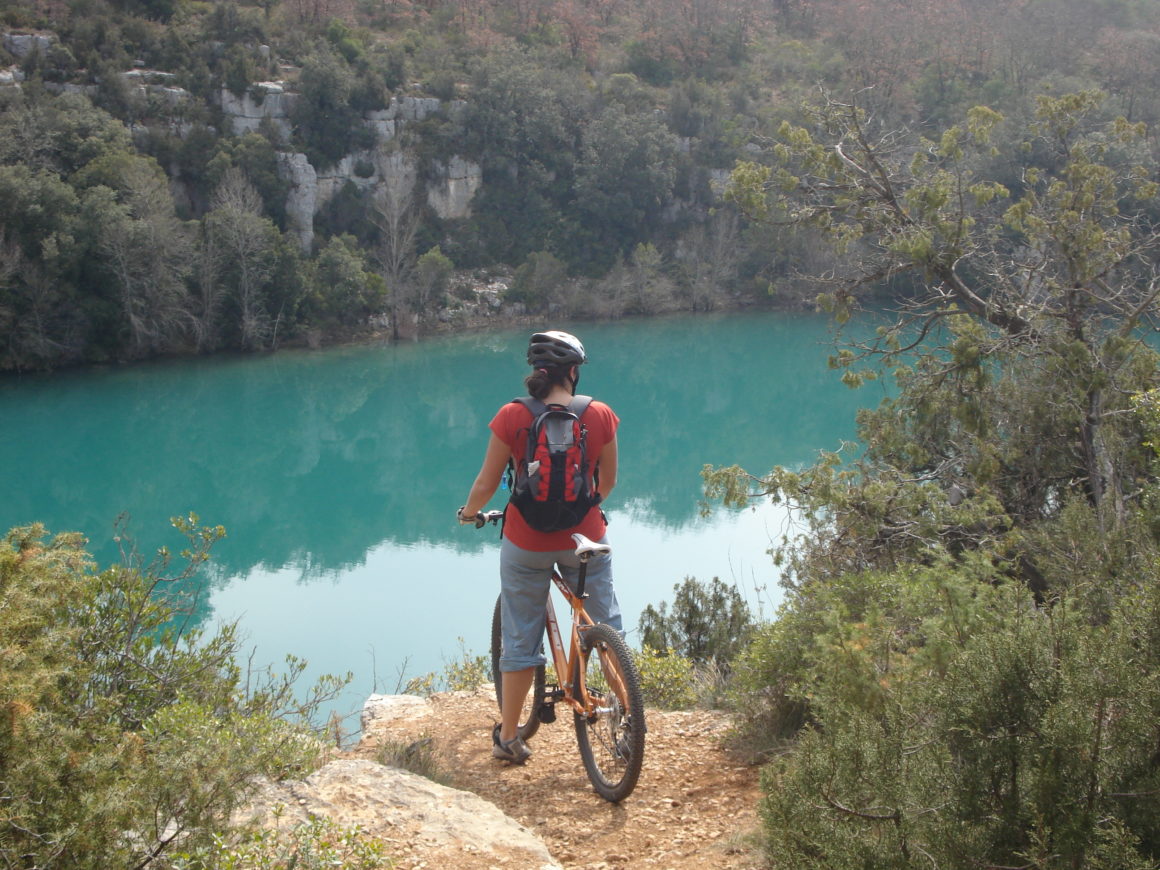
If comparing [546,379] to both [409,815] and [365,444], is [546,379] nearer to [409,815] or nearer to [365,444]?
[409,815]

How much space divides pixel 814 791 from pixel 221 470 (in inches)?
687

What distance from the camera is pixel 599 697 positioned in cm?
306

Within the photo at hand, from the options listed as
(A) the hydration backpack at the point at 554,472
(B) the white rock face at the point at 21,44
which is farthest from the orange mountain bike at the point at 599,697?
(B) the white rock face at the point at 21,44

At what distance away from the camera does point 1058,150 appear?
21.4 feet

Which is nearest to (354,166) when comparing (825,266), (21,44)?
(21,44)

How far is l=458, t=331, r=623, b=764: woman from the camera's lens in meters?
2.95

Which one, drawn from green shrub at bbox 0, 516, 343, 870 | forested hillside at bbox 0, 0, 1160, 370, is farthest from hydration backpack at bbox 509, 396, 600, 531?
forested hillside at bbox 0, 0, 1160, 370

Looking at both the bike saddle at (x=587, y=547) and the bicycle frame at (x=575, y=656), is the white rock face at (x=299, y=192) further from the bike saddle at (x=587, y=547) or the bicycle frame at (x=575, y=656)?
the bike saddle at (x=587, y=547)

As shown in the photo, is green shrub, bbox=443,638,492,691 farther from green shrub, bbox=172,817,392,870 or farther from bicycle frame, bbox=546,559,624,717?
green shrub, bbox=172,817,392,870

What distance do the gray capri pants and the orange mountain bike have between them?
0.06m

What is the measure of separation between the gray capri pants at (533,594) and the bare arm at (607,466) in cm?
17

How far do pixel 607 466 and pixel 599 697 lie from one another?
27.1 inches

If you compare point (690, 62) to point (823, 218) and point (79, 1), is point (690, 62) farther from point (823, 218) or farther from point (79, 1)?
point (823, 218)

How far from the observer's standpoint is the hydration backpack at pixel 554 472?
2.86 m
